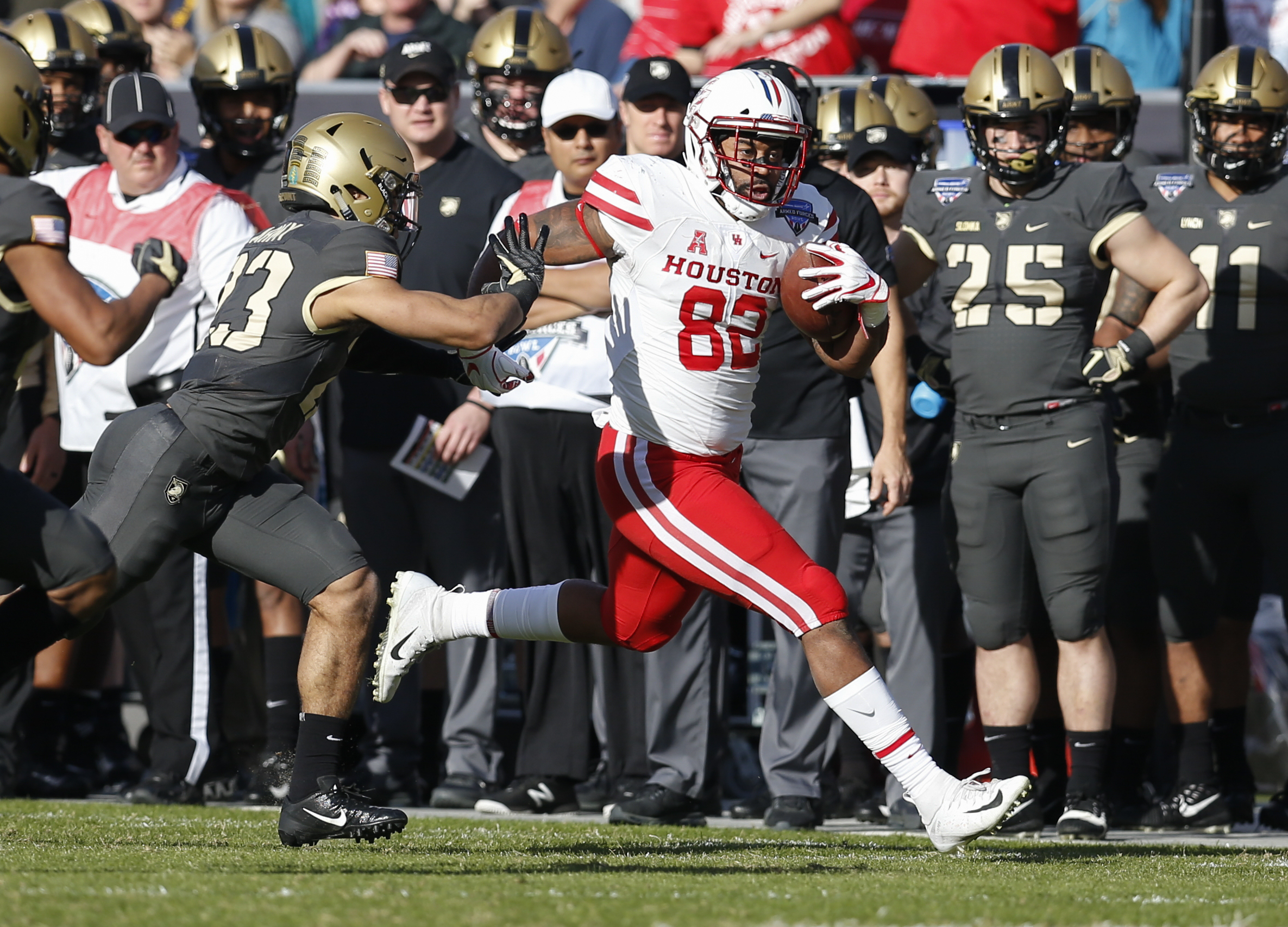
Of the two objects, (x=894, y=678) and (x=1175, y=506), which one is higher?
(x=1175, y=506)

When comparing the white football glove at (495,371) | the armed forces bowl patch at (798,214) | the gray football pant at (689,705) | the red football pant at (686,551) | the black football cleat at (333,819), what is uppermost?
the armed forces bowl patch at (798,214)

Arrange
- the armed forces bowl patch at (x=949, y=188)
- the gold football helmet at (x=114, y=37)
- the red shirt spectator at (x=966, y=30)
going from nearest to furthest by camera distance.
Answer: the armed forces bowl patch at (x=949, y=188) < the gold football helmet at (x=114, y=37) < the red shirt spectator at (x=966, y=30)

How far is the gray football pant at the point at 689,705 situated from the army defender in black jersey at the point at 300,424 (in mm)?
1566

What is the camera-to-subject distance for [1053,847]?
5406 millimetres

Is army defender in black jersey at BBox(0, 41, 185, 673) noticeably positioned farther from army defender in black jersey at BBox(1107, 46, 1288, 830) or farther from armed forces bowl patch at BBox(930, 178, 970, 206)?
army defender in black jersey at BBox(1107, 46, 1288, 830)

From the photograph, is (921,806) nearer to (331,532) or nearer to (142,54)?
(331,532)

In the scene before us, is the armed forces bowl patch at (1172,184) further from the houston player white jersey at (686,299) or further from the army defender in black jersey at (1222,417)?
the houston player white jersey at (686,299)

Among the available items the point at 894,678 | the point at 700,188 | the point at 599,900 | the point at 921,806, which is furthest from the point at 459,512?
the point at 599,900

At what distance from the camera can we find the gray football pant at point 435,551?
663 cm

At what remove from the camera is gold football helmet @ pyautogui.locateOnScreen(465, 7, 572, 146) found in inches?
284

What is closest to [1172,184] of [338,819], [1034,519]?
[1034,519]

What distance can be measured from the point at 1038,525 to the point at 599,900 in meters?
2.74

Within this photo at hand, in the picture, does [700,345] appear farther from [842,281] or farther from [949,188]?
[949,188]

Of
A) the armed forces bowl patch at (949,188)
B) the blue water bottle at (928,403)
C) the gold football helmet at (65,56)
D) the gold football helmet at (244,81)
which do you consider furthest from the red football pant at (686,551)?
the gold football helmet at (65,56)
